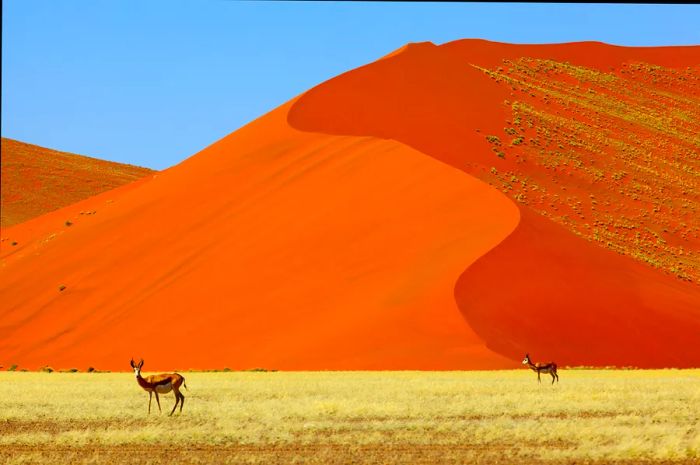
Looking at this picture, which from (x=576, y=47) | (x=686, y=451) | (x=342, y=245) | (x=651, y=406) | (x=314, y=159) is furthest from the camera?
(x=576, y=47)

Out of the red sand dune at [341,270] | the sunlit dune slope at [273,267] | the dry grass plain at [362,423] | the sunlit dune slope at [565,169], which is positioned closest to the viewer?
the dry grass plain at [362,423]

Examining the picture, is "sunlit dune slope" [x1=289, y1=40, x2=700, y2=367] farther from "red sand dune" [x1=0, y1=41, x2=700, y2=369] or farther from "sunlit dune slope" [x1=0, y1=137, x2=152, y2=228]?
"sunlit dune slope" [x1=0, y1=137, x2=152, y2=228]

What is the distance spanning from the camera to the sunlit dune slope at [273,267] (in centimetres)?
4188

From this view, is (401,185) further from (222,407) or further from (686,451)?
(686,451)

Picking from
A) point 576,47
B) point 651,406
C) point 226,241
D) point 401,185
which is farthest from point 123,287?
point 576,47

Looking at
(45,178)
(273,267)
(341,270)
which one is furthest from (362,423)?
(45,178)

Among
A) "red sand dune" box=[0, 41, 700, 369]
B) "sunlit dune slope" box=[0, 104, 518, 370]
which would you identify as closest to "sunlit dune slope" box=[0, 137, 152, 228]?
"red sand dune" box=[0, 41, 700, 369]

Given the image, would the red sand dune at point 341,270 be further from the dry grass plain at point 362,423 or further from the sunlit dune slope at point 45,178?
the sunlit dune slope at point 45,178

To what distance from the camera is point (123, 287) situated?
5178cm

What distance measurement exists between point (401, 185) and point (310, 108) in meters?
16.1

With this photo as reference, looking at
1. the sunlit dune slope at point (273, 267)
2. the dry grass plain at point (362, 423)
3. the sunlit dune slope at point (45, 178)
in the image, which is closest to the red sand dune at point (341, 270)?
the sunlit dune slope at point (273, 267)

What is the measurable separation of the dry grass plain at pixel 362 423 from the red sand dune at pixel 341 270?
1069 centimetres

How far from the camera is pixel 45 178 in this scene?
4520 inches

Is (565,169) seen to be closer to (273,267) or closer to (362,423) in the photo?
(273,267)
